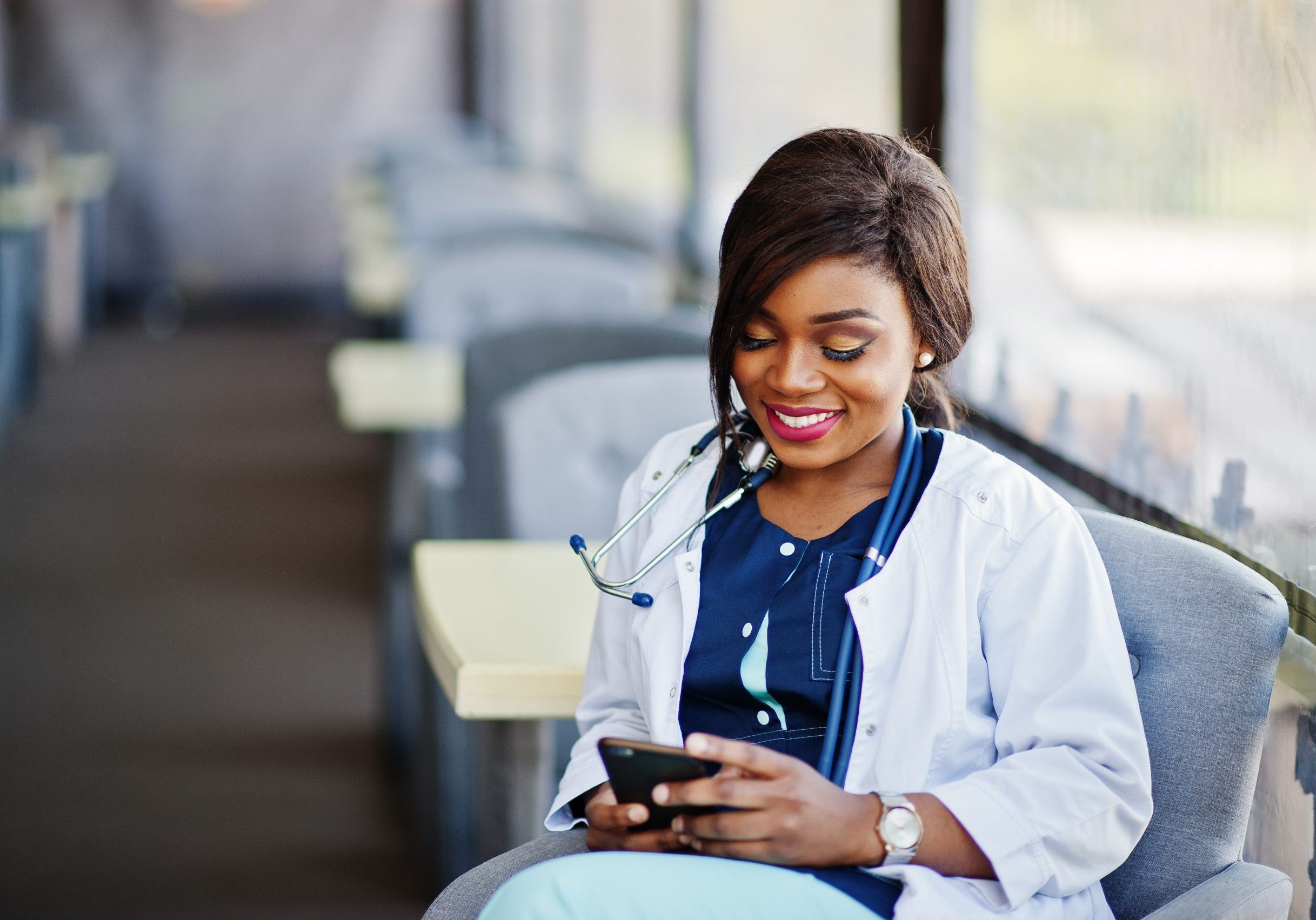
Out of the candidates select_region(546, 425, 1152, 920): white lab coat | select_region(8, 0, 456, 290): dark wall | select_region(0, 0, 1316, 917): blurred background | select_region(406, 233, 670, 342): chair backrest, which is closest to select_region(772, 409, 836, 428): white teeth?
select_region(546, 425, 1152, 920): white lab coat

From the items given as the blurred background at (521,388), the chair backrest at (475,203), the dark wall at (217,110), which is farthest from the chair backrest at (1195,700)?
the dark wall at (217,110)

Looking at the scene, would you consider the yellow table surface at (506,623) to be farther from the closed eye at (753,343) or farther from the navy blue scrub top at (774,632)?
the closed eye at (753,343)

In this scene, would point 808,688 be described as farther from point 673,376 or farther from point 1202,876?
point 673,376

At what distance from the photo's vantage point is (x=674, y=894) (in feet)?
3.53

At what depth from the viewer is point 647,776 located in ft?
3.74

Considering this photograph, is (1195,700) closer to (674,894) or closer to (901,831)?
(901,831)

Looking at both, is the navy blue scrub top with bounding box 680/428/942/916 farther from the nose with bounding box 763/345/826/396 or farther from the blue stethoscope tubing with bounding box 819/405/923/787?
the nose with bounding box 763/345/826/396

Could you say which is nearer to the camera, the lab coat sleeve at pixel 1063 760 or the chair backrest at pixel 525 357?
the lab coat sleeve at pixel 1063 760

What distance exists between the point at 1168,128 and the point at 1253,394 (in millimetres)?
394

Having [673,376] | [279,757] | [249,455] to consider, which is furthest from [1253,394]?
[249,455]

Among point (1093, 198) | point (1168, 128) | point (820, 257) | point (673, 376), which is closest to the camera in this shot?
point (820, 257)

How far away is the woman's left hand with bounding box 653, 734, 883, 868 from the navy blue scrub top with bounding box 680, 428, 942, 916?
0.43 ft

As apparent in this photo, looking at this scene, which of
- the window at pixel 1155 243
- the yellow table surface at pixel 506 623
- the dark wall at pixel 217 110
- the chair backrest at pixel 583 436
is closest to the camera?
the window at pixel 1155 243

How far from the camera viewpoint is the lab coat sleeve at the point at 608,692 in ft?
4.49
